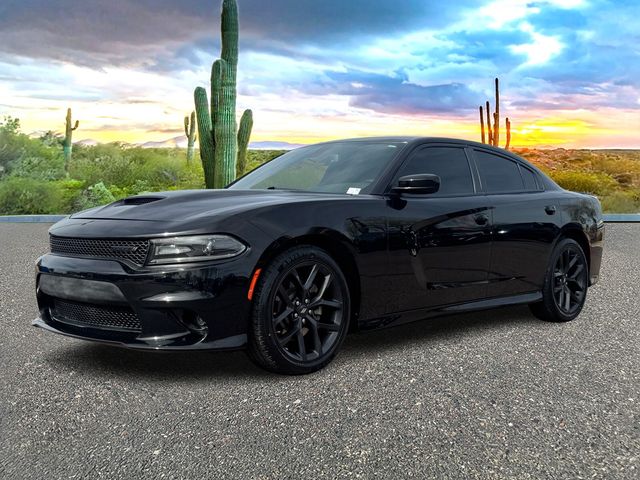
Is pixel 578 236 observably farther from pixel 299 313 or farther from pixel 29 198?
pixel 29 198

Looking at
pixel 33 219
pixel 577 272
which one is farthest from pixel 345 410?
pixel 33 219

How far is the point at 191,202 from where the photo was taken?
14.3ft

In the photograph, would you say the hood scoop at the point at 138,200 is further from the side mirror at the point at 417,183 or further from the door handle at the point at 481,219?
the door handle at the point at 481,219

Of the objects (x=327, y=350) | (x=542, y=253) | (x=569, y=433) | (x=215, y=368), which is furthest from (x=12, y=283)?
(x=569, y=433)

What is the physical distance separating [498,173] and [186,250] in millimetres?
2967

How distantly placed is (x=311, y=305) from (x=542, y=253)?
8.13ft

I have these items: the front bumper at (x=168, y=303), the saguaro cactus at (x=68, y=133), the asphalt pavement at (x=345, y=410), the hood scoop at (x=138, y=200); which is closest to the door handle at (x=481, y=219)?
the asphalt pavement at (x=345, y=410)

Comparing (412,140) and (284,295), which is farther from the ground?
(412,140)

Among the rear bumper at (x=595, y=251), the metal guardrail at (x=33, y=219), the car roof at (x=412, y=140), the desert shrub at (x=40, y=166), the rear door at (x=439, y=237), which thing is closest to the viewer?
the rear door at (x=439, y=237)

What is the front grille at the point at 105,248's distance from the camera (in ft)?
12.8

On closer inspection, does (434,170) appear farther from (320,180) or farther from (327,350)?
(327,350)

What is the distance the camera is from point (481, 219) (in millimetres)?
5254

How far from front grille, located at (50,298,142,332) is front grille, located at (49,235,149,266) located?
0.94 feet

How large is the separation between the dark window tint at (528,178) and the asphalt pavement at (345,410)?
49.8 inches
